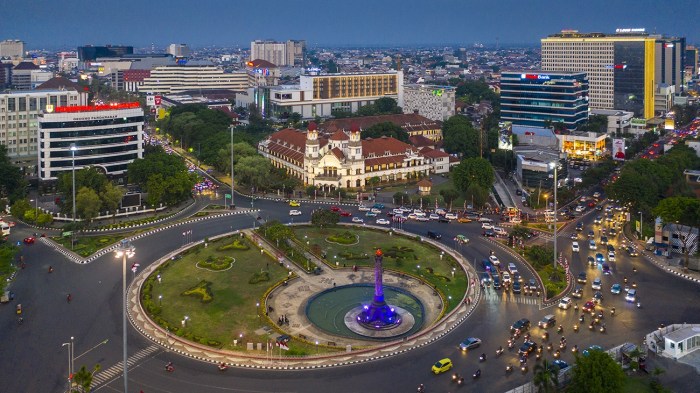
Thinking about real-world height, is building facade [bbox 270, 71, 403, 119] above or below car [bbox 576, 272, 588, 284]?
above

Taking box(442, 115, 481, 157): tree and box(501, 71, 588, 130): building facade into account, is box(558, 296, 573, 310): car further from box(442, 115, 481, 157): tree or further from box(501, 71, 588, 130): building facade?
box(501, 71, 588, 130): building facade

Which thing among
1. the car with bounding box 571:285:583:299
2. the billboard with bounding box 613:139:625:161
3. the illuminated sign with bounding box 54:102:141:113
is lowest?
the car with bounding box 571:285:583:299

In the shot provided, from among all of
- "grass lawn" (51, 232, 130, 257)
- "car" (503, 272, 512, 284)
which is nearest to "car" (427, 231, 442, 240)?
"car" (503, 272, 512, 284)

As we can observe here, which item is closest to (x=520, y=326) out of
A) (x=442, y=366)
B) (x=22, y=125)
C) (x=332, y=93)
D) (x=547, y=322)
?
(x=547, y=322)

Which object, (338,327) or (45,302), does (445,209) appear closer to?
(338,327)

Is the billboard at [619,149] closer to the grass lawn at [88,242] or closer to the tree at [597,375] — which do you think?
the grass lawn at [88,242]

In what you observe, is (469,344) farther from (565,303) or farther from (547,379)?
(565,303)

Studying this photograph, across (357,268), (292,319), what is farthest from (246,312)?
(357,268)
